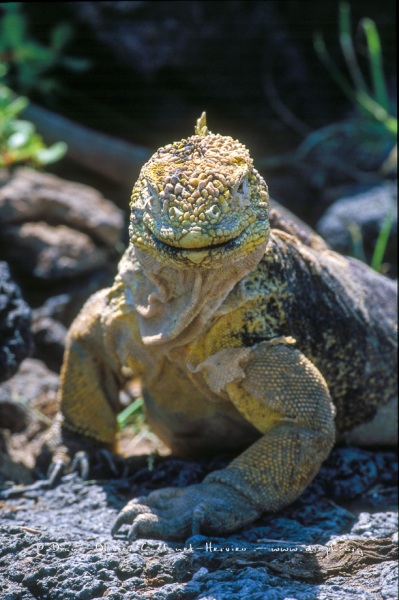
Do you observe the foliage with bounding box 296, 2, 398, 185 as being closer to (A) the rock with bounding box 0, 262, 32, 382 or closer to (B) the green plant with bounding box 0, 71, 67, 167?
(B) the green plant with bounding box 0, 71, 67, 167

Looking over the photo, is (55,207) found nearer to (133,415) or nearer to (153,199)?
(133,415)

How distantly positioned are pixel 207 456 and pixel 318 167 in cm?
476

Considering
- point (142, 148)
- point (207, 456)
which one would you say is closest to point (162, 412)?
point (207, 456)

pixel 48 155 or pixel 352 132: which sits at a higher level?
pixel 352 132

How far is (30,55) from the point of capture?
332 inches

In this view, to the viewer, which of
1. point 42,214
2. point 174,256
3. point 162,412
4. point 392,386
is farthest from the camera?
point 42,214

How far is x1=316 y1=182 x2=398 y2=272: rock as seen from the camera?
767cm

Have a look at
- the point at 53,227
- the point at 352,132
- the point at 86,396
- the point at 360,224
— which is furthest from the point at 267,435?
the point at 352,132

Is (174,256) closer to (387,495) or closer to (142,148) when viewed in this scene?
(387,495)

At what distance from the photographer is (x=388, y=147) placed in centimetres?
889

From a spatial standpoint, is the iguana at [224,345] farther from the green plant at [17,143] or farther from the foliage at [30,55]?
the foliage at [30,55]

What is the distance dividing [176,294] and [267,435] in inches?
34.8

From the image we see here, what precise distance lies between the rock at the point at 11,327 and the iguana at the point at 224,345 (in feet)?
1.13

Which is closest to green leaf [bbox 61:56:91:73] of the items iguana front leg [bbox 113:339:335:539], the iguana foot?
iguana front leg [bbox 113:339:335:539]
